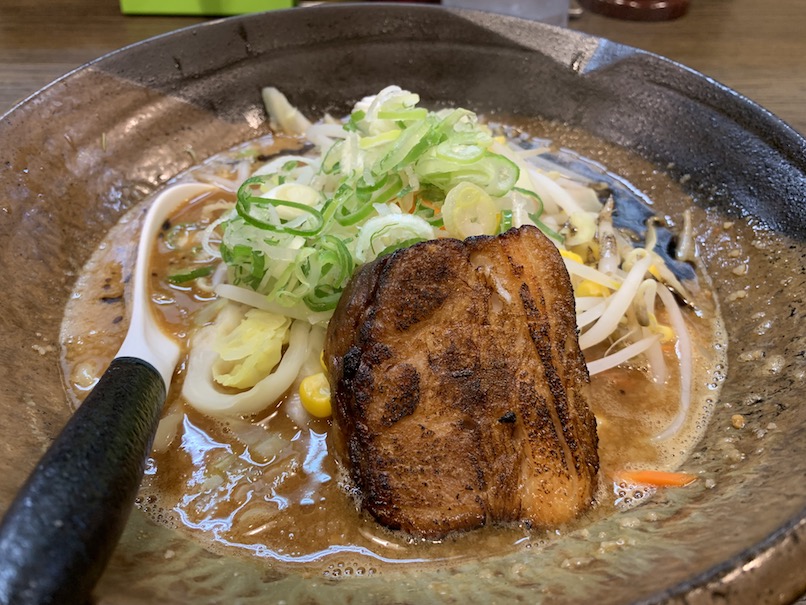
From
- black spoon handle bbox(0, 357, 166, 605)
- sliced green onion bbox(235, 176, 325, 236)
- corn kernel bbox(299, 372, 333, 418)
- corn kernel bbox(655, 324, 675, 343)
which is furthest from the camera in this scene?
corn kernel bbox(655, 324, 675, 343)

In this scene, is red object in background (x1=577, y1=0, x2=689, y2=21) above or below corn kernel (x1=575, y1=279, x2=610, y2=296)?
above

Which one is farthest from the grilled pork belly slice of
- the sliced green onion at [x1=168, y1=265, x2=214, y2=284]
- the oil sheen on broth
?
the sliced green onion at [x1=168, y1=265, x2=214, y2=284]

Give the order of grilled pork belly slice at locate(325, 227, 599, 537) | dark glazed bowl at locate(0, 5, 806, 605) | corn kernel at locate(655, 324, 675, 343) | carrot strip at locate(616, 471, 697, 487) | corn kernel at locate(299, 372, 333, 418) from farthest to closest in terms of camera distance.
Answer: corn kernel at locate(655, 324, 675, 343) → corn kernel at locate(299, 372, 333, 418) → carrot strip at locate(616, 471, 697, 487) → grilled pork belly slice at locate(325, 227, 599, 537) → dark glazed bowl at locate(0, 5, 806, 605)

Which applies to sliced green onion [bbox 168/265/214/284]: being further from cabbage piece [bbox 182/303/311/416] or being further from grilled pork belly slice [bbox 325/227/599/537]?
grilled pork belly slice [bbox 325/227/599/537]

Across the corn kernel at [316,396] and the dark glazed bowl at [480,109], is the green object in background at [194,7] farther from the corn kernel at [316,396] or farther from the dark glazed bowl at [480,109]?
the corn kernel at [316,396]

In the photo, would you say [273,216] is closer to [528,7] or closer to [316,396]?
[316,396]

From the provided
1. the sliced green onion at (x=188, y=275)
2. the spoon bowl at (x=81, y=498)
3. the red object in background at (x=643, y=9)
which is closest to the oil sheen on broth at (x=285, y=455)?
the sliced green onion at (x=188, y=275)

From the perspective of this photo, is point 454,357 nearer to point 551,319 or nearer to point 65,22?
point 551,319

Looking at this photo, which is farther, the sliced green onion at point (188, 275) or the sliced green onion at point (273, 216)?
the sliced green onion at point (188, 275)
